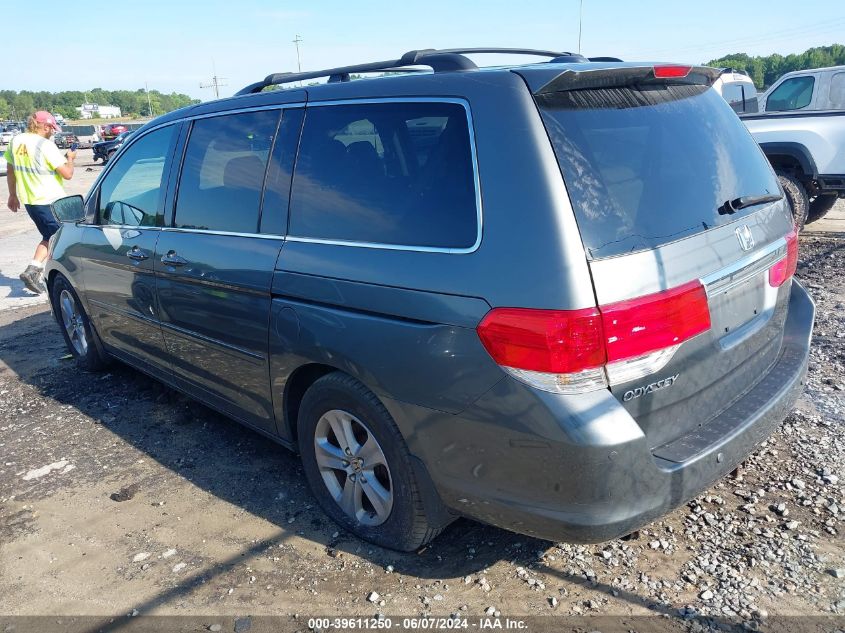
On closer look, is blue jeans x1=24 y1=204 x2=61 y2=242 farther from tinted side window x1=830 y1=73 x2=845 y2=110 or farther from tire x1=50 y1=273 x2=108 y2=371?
tinted side window x1=830 y1=73 x2=845 y2=110

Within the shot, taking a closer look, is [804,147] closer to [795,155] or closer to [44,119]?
[795,155]

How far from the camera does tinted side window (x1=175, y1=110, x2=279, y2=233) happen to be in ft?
10.7

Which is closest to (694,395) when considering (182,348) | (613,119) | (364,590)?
(613,119)

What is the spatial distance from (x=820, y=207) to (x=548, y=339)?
950 cm

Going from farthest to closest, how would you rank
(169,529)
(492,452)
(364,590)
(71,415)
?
1. (71,415)
2. (169,529)
3. (364,590)
4. (492,452)

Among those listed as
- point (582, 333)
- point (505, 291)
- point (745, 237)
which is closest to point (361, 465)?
point (505, 291)

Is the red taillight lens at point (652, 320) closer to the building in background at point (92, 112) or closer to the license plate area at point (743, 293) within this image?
the license plate area at point (743, 293)

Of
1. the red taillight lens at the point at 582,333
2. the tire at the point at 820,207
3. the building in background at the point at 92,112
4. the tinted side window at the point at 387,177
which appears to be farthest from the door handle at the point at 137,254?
the building in background at the point at 92,112

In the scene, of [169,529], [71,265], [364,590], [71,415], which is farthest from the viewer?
[71,265]

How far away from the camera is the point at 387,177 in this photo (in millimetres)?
2691

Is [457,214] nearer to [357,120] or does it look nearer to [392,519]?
[357,120]

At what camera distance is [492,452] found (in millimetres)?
2309

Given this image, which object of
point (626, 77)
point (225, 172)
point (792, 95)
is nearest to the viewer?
point (626, 77)

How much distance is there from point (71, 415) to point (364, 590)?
2930 millimetres
